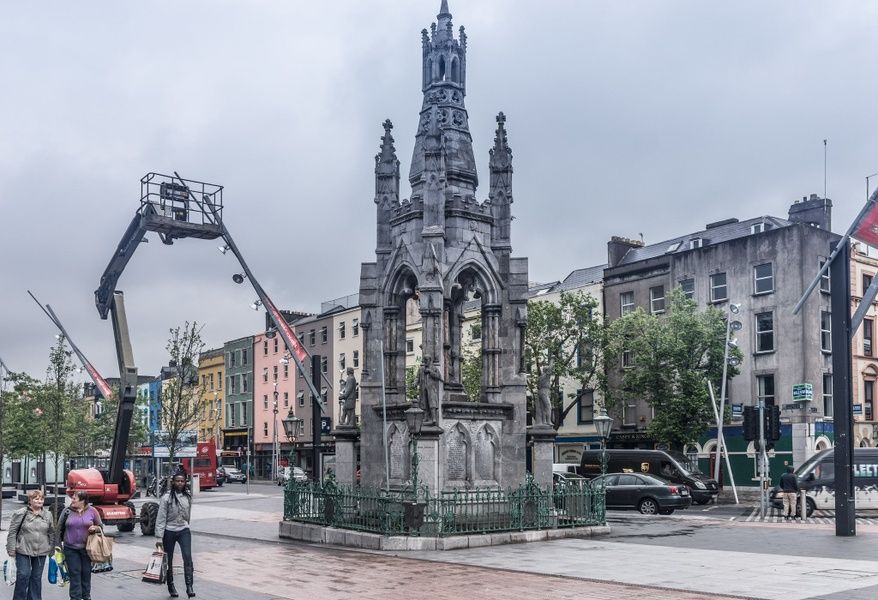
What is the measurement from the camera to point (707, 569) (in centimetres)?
1573

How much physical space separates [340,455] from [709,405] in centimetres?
2638

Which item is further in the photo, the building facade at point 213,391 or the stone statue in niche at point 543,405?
the building facade at point 213,391

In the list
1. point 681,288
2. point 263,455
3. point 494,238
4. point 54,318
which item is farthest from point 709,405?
point 263,455

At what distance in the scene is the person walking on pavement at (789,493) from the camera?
97.9 feet

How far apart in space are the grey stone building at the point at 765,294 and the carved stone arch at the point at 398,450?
29.5 metres

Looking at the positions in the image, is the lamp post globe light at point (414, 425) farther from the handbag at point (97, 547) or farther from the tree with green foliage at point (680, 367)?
the tree with green foliage at point (680, 367)

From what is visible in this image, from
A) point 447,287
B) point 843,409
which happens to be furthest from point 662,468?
point 447,287

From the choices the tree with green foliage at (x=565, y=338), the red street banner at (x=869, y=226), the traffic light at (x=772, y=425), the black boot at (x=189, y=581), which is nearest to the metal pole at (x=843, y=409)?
the red street banner at (x=869, y=226)

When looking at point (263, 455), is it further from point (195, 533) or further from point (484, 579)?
point (484, 579)

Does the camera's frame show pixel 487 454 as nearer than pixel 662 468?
Yes

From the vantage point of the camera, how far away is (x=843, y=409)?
2134cm

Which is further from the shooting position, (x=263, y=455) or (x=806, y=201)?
(x=263, y=455)

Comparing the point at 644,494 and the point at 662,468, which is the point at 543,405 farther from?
the point at 662,468

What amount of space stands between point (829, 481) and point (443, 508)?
726 inches
